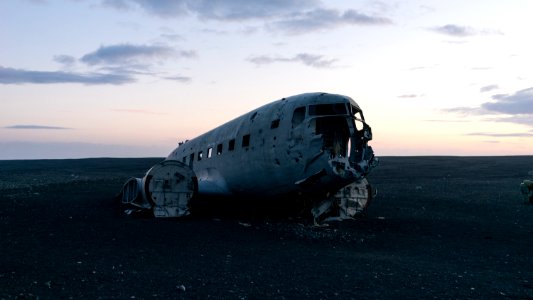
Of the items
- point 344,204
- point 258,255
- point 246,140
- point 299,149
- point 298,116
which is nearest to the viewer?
point 258,255

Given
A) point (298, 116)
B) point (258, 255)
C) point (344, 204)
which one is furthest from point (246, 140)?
point (258, 255)

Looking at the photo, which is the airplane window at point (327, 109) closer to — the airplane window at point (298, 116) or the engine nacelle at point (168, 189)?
the airplane window at point (298, 116)

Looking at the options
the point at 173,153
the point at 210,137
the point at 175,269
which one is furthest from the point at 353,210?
the point at 173,153

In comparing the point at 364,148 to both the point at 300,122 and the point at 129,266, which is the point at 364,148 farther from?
the point at 129,266

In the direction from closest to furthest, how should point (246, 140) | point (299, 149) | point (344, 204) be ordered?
point (299, 149) < point (246, 140) < point (344, 204)

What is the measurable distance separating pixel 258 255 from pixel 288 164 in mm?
4049

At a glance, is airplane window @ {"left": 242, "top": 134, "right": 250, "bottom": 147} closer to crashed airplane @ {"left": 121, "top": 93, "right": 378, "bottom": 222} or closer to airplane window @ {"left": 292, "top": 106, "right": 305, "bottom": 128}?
crashed airplane @ {"left": 121, "top": 93, "right": 378, "bottom": 222}

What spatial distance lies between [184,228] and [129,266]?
5.11 m

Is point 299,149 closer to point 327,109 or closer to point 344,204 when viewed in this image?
point 327,109

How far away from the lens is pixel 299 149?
1473 centimetres

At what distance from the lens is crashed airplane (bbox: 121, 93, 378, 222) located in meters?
14.7

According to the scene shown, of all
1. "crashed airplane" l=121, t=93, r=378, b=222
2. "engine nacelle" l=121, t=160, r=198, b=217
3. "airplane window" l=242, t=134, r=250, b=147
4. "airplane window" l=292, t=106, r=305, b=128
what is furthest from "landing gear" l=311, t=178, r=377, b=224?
"engine nacelle" l=121, t=160, r=198, b=217

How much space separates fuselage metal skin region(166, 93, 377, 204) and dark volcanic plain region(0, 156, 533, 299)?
158 centimetres

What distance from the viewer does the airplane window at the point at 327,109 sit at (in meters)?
15.2
